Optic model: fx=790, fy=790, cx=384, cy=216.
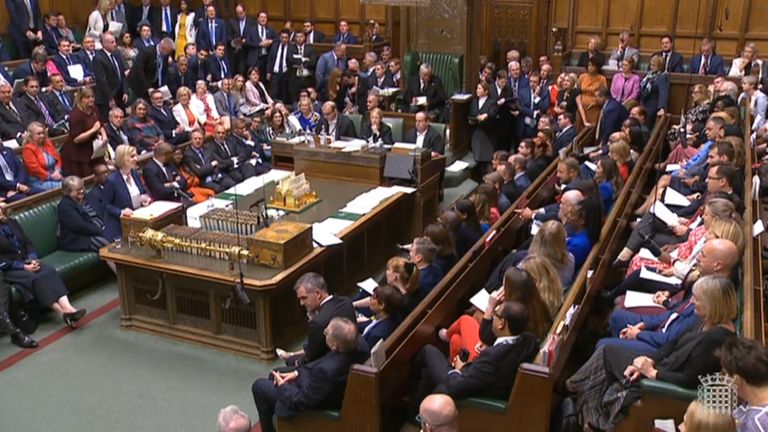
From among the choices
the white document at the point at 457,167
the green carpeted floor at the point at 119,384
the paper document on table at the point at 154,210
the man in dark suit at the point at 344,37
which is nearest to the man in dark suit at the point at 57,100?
the paper document on table at the point at 154,210

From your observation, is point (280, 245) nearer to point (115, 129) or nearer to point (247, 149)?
point (247, 149)

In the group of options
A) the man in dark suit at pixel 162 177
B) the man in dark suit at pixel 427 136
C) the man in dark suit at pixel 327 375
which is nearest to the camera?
the man in dark suit at pixel 327 375

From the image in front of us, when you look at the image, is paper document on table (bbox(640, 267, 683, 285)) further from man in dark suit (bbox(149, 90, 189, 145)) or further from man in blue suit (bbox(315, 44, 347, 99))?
man in blue suit (bbox(315, 44, 347, 99))

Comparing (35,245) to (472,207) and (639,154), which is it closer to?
(472,207)

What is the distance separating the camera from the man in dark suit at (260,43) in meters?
12.7

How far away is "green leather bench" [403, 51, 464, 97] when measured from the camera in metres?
11.4

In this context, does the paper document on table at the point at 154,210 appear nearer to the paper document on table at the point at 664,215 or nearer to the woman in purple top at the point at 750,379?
the paper document on table at the point at 664,215

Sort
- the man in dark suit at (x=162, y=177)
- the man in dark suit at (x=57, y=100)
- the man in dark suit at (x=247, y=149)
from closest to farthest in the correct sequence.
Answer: the man in dark suit at (x=162, y=177) → the man in dark suit at (x=247, y=149) → the man in dark suit at (x=57, y=100)

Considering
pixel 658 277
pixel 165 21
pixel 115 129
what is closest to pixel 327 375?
pixel 658 277

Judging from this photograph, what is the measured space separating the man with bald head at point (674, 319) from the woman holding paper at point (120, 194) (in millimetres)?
4328

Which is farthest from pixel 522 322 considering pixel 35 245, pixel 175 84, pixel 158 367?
pixel 175 84

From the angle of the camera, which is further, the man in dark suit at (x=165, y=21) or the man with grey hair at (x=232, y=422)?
the man in dark suit at (x=165, y=21)

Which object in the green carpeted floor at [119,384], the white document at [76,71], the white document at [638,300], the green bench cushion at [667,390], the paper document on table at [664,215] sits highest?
the white document at [76,71]

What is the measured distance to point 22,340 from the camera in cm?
568
